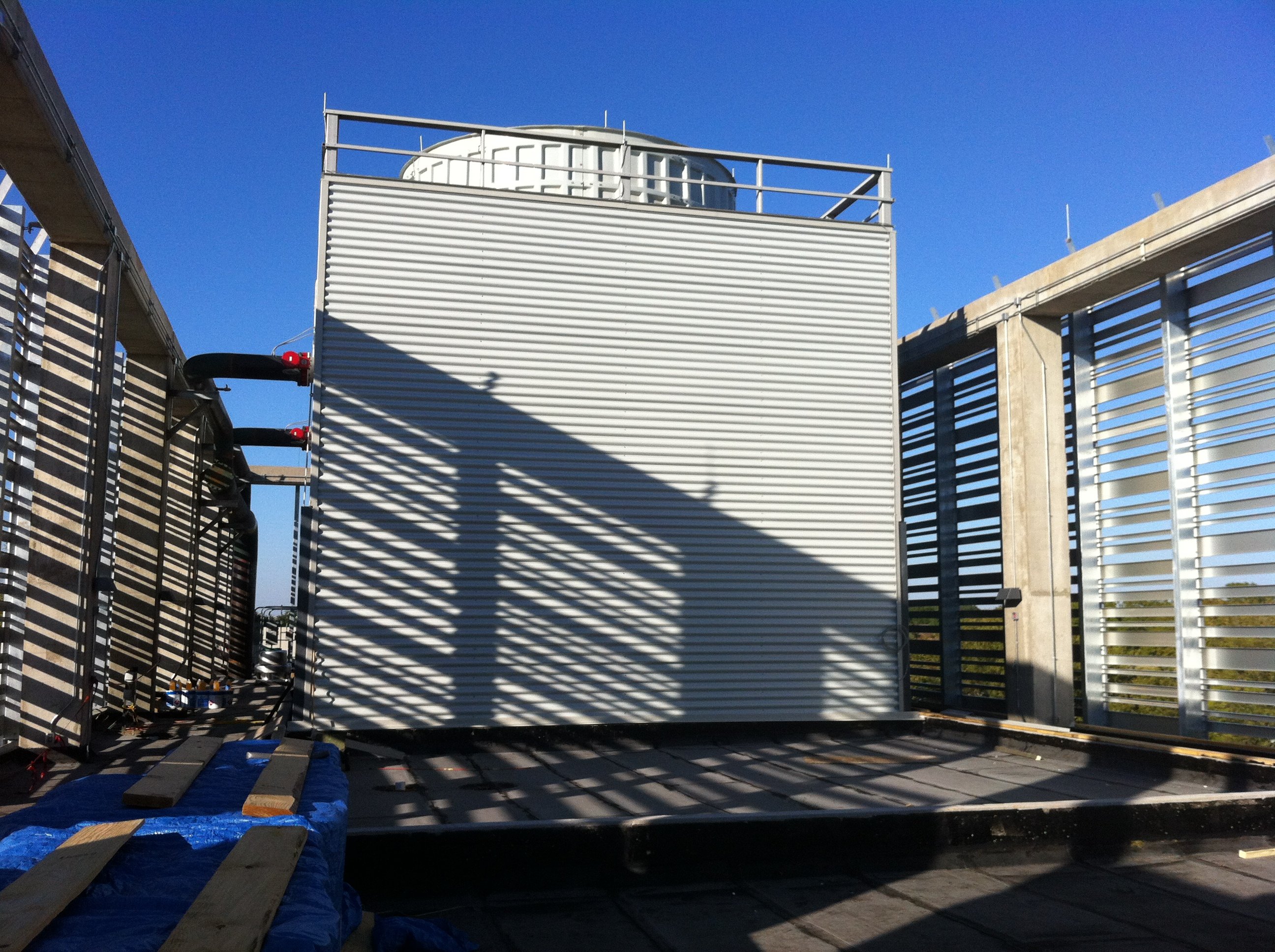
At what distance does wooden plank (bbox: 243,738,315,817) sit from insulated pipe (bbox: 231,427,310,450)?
46.5 feet

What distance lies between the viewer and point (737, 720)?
37.7 ft

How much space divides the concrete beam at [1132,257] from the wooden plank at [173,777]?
942 cm

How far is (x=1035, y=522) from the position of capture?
454 inches

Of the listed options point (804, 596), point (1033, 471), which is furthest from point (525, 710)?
point (1033, 471)

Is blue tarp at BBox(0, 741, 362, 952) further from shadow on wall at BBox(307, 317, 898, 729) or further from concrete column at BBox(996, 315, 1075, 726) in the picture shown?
concrete column at BBox(996, 315, 1075, 726)

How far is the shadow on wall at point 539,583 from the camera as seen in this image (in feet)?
34.7

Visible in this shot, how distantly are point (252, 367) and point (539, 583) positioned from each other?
17.6 ft

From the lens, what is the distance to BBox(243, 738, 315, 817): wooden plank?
3.71 meters

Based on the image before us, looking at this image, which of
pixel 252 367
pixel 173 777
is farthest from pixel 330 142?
pixel 173 777

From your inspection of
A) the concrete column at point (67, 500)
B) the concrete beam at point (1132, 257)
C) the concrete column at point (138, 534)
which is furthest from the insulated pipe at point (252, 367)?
the concrete beam at point (1132, 257)

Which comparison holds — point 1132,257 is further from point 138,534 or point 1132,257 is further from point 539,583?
point 138,534

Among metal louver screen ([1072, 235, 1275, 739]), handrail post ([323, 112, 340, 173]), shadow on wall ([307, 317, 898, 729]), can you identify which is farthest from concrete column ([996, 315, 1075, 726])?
handrail post ([323, 112, 340, 173])

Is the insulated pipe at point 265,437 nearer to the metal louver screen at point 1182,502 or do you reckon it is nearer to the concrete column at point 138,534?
the concrete column at point 138,534

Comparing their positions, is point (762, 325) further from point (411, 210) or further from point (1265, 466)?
point (1265, 466)
